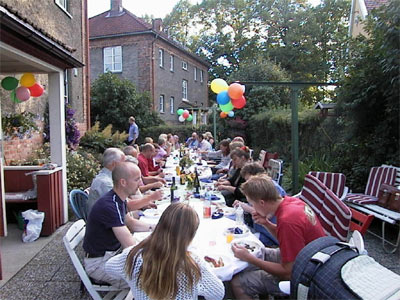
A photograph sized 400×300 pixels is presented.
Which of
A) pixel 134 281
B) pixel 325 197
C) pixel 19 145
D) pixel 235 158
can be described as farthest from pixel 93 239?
pixel 19 145

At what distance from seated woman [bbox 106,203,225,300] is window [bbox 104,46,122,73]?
21.0 metres

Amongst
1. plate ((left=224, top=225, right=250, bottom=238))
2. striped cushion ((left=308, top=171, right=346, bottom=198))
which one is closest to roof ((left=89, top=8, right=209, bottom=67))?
striped cushion ((left=308, top=171, right=346, bottom=198))

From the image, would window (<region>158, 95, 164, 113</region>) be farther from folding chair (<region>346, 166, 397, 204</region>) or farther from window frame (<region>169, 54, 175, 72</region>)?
folding chair (<region>346, 166, 397, 204</region>)

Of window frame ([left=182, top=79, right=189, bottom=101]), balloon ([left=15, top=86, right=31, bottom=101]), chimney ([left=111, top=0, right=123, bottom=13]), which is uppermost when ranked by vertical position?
chimney ([left=111, top=0, right=123, bottom=13])

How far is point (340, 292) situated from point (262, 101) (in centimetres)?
1796

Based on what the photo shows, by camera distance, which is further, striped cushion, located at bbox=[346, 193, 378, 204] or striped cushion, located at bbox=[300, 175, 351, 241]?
striped cushion, located at bbox=[346, 193, 378, 204]

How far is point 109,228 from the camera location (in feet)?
8.55

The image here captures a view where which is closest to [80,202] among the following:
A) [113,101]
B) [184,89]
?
[113,101]

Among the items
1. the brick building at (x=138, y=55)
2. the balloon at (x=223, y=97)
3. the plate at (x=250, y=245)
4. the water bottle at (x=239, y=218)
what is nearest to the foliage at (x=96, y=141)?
the balloon at (x=223, y=97)

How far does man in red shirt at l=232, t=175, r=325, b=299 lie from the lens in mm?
2316

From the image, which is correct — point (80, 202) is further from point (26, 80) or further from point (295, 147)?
point (295, 147)

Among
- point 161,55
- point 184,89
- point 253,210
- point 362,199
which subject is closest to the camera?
point 253,210

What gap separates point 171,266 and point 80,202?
8.47ft

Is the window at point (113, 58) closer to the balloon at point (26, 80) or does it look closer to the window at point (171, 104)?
the window at point (171, 104)
